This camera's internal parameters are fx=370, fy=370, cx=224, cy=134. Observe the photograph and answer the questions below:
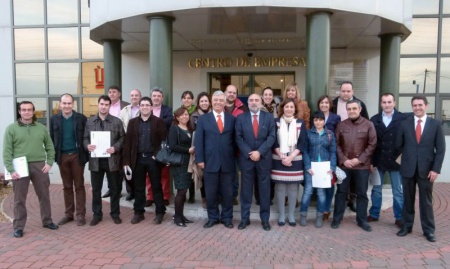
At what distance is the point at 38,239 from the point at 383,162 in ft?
16.1

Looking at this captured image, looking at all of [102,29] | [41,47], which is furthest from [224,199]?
[41,47]

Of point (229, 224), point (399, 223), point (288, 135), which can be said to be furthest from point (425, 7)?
point (229, 224)

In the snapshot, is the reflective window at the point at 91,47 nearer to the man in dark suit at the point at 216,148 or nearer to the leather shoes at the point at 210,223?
the man in dark suit at the point at 216,148

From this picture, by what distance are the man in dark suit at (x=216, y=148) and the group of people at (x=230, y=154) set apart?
0.05 ft

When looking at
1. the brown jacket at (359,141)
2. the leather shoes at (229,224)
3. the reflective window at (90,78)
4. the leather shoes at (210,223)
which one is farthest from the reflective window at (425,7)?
the reflective window at (90,78)

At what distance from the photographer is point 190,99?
5.89m

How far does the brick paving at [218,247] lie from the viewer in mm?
4156

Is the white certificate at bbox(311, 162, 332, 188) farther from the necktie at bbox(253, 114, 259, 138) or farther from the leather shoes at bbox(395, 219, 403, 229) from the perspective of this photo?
the leather shoes at bbox(395, 219, 403, 229)

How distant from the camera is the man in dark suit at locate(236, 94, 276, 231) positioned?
5172 mm

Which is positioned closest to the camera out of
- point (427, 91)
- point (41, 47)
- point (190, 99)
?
point (190, 99)

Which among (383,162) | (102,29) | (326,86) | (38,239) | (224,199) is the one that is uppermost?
(102,29)

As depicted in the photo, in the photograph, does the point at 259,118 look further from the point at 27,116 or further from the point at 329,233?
the point at 27,116

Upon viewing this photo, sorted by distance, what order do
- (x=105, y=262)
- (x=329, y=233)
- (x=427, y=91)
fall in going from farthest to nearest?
(x=427, y=91) < (x=329, y=233) < (x=105, y=262)

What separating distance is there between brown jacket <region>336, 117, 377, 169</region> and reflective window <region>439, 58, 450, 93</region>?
5356 millimetres
